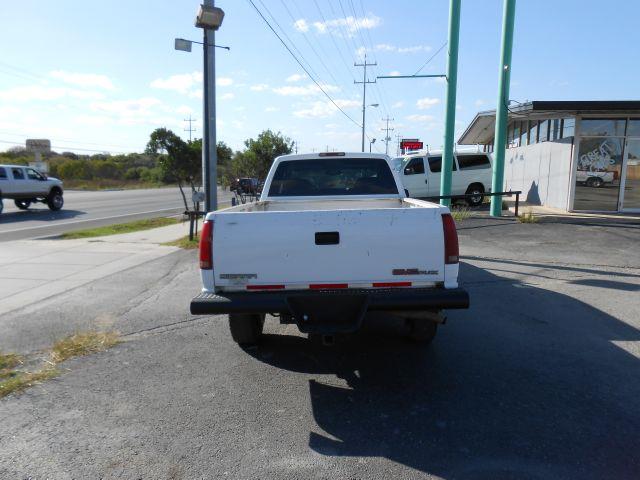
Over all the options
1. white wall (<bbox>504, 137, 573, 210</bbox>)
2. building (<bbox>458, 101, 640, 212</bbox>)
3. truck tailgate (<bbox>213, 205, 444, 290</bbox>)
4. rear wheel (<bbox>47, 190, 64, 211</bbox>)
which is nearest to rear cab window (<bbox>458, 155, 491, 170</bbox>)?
white wall (<bbox>504, 137, 573, 210</bbox>)

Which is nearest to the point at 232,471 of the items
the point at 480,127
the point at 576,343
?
the point at 576,343

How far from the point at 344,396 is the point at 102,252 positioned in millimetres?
8903

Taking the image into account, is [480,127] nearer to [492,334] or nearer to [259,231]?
[492,334]

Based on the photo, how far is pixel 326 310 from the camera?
3.90m

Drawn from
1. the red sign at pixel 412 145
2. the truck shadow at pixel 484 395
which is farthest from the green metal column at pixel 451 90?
the red sign at pixel 412 145

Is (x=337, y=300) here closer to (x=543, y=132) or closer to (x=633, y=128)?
(x=633, y=128)

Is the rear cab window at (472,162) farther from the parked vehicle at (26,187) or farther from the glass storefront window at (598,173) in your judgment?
the parked vehicle at (26,187)

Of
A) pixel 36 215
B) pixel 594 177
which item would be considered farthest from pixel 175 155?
pixel 594 177

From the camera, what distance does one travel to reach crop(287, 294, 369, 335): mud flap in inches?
152

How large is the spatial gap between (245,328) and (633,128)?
630 inches

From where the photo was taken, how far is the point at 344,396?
4.01 metres

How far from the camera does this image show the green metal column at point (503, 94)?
50.0 feet

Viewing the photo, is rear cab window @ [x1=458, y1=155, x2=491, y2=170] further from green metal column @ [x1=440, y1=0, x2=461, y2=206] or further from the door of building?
the door of building

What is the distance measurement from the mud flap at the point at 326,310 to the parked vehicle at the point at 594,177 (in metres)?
15.0
